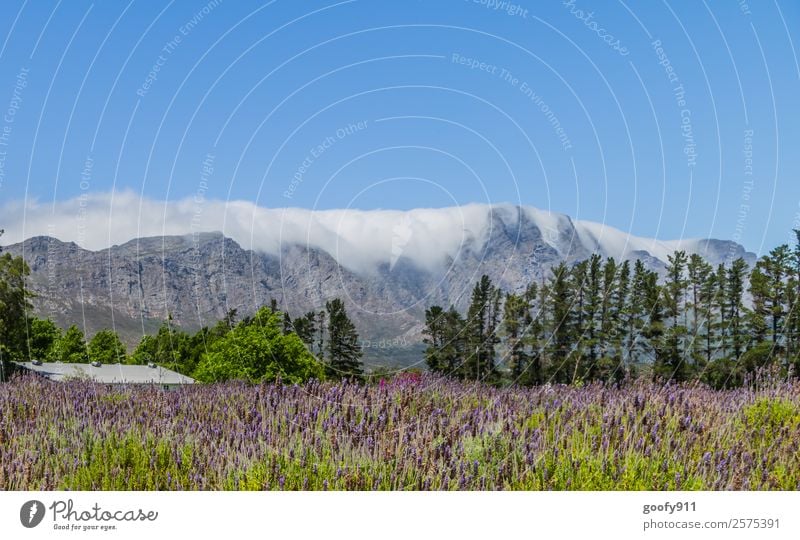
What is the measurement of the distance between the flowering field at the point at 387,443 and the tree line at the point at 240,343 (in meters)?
0.67

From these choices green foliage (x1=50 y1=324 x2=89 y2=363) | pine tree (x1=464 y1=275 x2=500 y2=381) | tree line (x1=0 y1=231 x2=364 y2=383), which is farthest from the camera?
green foliage (x1=50 y1=324 x2=89 y2=363)

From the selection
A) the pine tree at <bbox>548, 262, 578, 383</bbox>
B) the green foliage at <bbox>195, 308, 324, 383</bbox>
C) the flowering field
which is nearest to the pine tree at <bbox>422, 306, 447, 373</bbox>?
the pine tree at <bbox>548, 262, 578, 383</bbox>

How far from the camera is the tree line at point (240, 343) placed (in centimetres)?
2009

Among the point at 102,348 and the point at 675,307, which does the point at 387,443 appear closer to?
the point at 675,307

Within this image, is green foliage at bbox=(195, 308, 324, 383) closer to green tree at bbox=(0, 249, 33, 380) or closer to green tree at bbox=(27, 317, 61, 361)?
green tree at bbox=(0, 249, 33, 380)

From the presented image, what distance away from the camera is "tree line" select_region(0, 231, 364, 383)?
2009 centimetres

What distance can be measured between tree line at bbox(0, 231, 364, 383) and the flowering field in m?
0.67

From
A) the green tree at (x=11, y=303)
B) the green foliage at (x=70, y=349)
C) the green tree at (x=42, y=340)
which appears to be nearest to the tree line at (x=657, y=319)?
the green tree at (x=11, y=303)

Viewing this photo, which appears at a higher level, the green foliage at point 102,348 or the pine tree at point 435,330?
the pine tree at point 435,330

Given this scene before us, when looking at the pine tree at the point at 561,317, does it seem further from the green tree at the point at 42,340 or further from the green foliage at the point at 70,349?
the green foliage at the point at 70,349

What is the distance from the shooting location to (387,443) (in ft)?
17.6

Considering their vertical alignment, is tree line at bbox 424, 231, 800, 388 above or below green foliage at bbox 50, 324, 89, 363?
above

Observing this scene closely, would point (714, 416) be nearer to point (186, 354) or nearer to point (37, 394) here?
point (37, 394)

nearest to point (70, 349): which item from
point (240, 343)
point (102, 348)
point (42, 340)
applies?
point (102, 348)
